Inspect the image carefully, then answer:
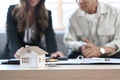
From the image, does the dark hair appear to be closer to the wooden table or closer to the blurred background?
the blurred background

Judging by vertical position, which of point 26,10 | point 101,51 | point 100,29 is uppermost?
point 26,10

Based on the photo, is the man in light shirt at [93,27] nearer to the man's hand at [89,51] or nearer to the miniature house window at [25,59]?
the man's hand at [89,51]

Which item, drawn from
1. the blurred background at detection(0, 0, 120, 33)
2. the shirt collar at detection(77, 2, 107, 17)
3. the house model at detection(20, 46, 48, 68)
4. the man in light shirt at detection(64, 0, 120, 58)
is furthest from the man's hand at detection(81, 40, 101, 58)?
the blurred background at detection(0, 0, 120, 33)

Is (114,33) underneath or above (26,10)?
underneath

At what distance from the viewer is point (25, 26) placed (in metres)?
2.29

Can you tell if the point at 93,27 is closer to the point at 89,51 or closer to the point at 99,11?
the point at 99,11

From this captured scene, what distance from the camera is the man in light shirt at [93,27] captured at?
231 cm
